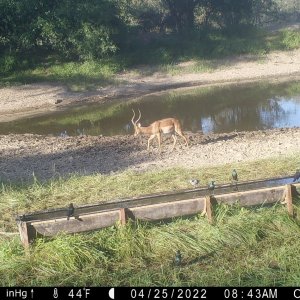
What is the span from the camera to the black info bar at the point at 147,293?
5.52 m

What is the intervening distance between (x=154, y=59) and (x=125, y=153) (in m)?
19.1

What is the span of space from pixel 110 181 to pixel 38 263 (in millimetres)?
3781

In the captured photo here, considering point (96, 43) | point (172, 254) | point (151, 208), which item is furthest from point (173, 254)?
point (96, 43)

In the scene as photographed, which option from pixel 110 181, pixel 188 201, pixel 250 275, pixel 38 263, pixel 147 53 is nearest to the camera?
pixel 250 275

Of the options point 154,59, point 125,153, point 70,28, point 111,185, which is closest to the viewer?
point 111,185

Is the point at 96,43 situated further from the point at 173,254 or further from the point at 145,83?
the point at 173,254

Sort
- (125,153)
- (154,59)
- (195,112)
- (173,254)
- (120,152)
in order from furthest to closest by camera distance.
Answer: (154,59), (195,112), (120,152), (125,153), (173,254)

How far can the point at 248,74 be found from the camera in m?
30.0

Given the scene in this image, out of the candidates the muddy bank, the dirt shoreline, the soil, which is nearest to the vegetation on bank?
the dirt shoreline

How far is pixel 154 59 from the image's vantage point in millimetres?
32438

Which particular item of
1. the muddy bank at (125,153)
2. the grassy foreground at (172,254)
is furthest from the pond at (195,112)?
the grassy foreground at (172,254)

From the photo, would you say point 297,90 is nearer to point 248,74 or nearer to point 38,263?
point 248,74

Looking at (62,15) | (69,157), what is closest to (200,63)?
(62,15)

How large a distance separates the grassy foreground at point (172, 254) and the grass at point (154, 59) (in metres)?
21.2
